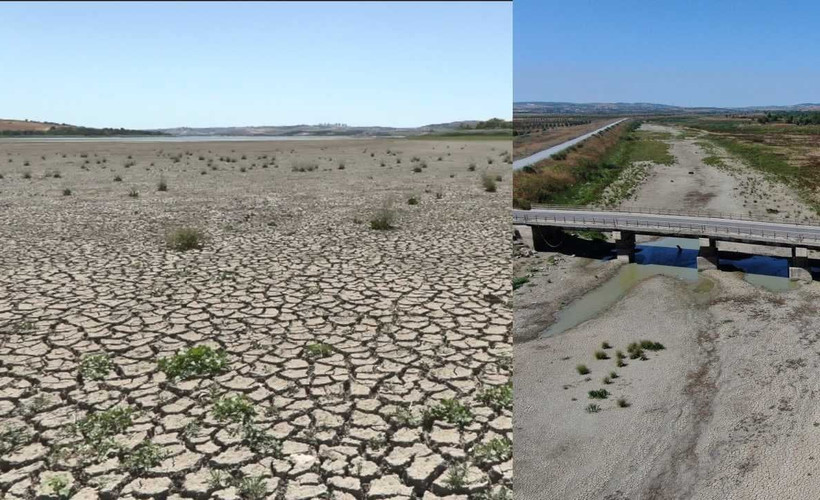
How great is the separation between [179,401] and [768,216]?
503cm

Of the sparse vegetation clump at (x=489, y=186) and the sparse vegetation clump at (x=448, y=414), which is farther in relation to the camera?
the sparse vegetation clump at (x=489, y=186)

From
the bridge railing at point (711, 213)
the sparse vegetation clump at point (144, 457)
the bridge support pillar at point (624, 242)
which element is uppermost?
the bridge railing at point (711, 213)

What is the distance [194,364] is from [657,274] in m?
4.81

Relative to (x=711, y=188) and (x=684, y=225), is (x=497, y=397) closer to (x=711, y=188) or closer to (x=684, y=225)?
(x=684, y=225)

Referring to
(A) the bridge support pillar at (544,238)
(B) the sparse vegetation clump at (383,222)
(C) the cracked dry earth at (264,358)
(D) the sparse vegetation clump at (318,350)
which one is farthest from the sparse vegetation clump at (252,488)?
(B) the sparse vegetation clump at (383,222)

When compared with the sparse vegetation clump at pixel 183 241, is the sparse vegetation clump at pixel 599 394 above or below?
below

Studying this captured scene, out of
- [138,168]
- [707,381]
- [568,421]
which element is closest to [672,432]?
[707,381]

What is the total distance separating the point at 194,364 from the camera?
611 cm

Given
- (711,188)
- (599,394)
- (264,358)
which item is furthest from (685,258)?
(264,358)

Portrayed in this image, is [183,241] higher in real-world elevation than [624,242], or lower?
lower

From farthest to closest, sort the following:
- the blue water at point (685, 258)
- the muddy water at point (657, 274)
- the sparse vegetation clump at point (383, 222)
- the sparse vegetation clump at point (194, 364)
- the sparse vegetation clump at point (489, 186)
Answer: the sparse vegetation clump at point (489, 186) < the sparse vegetation clump at point (383, 222) < the muddy water at point (657, 274) < the blue water at point (685, 258) < the sparse vegetation clump at point (194, 364)

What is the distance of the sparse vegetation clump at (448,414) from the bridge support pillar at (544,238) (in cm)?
142

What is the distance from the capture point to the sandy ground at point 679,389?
16.5ft

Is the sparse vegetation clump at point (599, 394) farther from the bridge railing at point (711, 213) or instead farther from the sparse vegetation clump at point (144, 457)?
the sparse vegetation clump at point (144, 457)
